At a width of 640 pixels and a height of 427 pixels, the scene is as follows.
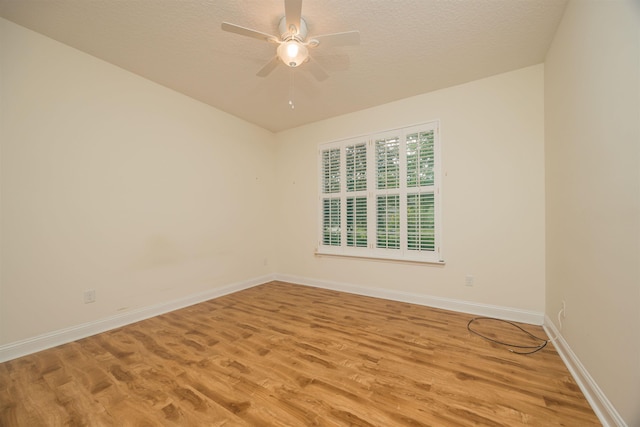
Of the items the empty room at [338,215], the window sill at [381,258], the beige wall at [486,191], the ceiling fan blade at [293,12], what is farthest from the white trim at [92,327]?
the ceiling fan blade at [293,12]

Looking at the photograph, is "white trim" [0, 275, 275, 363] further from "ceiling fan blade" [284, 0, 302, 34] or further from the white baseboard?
the white baseboard

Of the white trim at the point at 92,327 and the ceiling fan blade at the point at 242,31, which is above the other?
the ceiling fan blade at the point at 242,31

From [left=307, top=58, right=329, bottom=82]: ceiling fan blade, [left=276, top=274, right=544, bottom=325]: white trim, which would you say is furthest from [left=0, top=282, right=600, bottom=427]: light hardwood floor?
[left=307, top=58, right=329, bottom=82]: ceiling fan blade

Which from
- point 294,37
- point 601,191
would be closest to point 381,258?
point 601,191

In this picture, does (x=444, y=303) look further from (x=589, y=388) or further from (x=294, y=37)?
(x=294, y=37)

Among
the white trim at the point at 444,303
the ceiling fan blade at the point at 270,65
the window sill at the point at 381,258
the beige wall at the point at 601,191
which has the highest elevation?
the ceiling fan blade at the point at 270,65

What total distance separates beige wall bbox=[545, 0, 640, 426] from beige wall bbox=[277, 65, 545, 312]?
1.64 feet

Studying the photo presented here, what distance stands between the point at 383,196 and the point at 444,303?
1598 millimetres

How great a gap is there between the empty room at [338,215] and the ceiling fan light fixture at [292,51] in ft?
0.14

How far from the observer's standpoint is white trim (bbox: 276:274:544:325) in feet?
8.59

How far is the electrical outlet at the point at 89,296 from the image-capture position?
95.0 inches

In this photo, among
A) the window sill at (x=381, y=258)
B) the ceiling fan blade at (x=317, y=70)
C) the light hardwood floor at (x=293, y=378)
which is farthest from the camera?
the window sill at (x=381, y=258)

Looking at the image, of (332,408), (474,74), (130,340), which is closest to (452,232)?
(474,74)

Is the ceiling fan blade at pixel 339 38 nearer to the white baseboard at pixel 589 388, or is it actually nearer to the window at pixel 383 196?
the window at pixel 383 196
